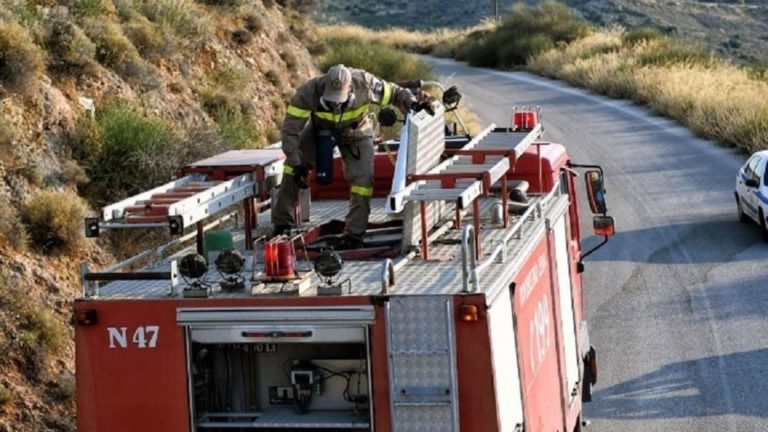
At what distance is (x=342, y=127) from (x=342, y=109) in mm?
146

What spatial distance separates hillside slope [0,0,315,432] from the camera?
12672 millimetres

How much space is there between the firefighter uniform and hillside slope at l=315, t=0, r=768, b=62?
61610mm

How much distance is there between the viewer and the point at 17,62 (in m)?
Result: 16.0

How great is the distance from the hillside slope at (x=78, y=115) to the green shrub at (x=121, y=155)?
2cm

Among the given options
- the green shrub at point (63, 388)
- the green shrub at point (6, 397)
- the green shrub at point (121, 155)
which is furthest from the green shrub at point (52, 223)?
the green shrub at point (6, 397)

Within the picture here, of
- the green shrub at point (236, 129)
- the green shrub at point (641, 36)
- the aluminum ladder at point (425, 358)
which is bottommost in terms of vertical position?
the aluminum ladder at point (425, 358)

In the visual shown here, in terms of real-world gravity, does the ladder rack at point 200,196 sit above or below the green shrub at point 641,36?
below

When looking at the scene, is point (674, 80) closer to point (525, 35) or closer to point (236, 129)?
point (525, 35)

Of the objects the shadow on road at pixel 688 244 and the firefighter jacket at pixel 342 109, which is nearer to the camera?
the firefighter jacket at pixel 342 109

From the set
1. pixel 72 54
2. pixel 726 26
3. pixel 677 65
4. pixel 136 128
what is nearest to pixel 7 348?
pixel 136 128

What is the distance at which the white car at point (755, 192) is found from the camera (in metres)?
21.9

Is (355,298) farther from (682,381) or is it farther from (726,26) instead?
(726,26)

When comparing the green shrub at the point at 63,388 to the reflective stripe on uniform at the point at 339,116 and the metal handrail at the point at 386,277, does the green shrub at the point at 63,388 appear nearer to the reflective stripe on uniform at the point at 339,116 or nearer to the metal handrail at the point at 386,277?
the reflective stripe on uniform at the point at 339,116

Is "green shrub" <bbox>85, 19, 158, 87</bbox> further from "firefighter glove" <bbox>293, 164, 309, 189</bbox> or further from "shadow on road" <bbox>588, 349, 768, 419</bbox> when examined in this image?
"firefighter glove" <bbox>293, 164, 309, 189</bbox>
